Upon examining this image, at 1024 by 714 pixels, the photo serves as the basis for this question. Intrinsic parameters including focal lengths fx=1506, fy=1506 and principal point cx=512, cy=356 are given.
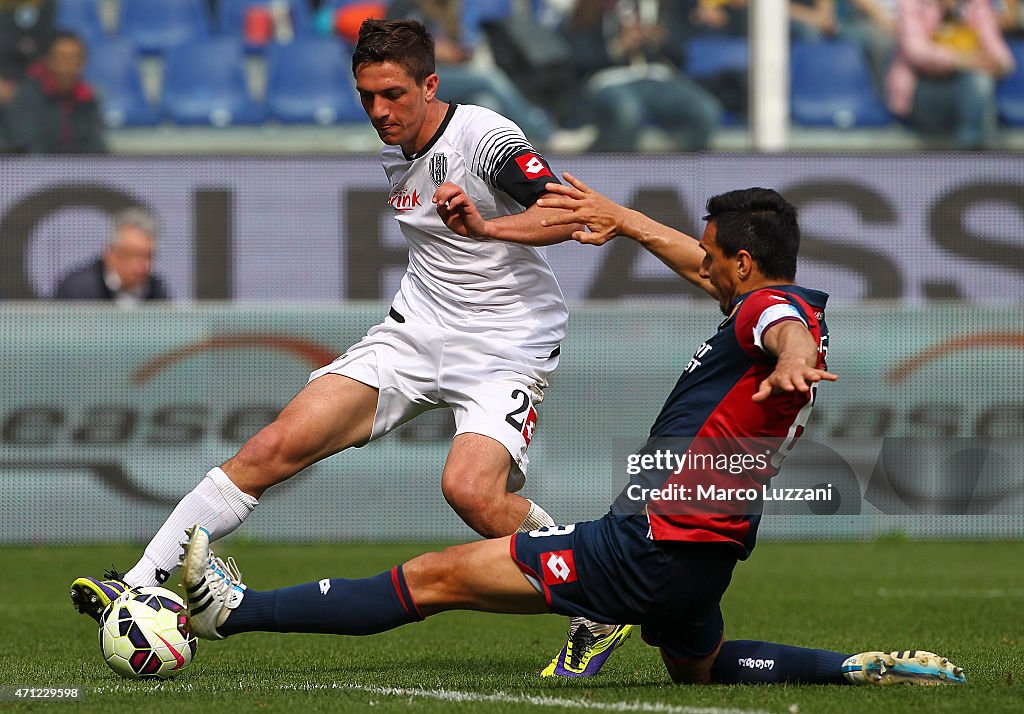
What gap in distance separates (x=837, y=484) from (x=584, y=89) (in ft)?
17.7

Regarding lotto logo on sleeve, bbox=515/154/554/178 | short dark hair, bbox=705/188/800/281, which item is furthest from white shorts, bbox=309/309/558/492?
short dark hair, bbox=705/188/800/281

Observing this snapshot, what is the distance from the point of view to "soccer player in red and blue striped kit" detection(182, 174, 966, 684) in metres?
4.68

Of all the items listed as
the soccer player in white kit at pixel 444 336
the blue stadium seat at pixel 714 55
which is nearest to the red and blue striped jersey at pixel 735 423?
the soccer player in white kit at pixel 444 336

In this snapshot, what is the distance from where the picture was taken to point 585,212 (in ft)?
17.9

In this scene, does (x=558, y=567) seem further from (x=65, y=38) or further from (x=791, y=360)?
(x=65, y=38)

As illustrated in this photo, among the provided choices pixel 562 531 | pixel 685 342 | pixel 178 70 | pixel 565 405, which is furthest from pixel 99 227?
pixel 562 531

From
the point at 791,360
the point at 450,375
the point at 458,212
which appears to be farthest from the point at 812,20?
the point at 791,360

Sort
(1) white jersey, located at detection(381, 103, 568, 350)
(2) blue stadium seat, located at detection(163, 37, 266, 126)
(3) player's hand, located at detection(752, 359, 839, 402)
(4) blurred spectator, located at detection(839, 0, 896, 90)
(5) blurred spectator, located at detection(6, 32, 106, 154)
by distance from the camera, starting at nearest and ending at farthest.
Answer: (3) player's hand, located at detection(752, 359, 839, 402) < (1) white jersey, located at detection(381, 103, 568, 350) < (5) blurred spectator, located at detection(6, 32, 106, 154) < (2) blue stadium seat, located at detection(163, 37, 266, 126) < (4) blurred spectator, located at detection(839, 0, 896, 90)

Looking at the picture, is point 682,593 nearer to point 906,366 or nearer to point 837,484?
point 837,484

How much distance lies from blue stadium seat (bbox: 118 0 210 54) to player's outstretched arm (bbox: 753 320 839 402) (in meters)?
11.6

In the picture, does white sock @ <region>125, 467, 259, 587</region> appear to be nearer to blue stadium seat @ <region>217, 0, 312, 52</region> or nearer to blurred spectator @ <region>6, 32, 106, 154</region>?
blurred spectator @ <region>6, 32, 106, 154</region>

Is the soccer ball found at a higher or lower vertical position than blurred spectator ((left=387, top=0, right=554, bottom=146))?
lower

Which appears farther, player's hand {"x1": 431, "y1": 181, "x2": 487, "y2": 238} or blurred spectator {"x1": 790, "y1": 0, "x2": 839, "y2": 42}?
blurred spectator {"x1": 790, "y1": 0, "x2": 839, "y2": 42}

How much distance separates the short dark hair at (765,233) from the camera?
475 centimetres
